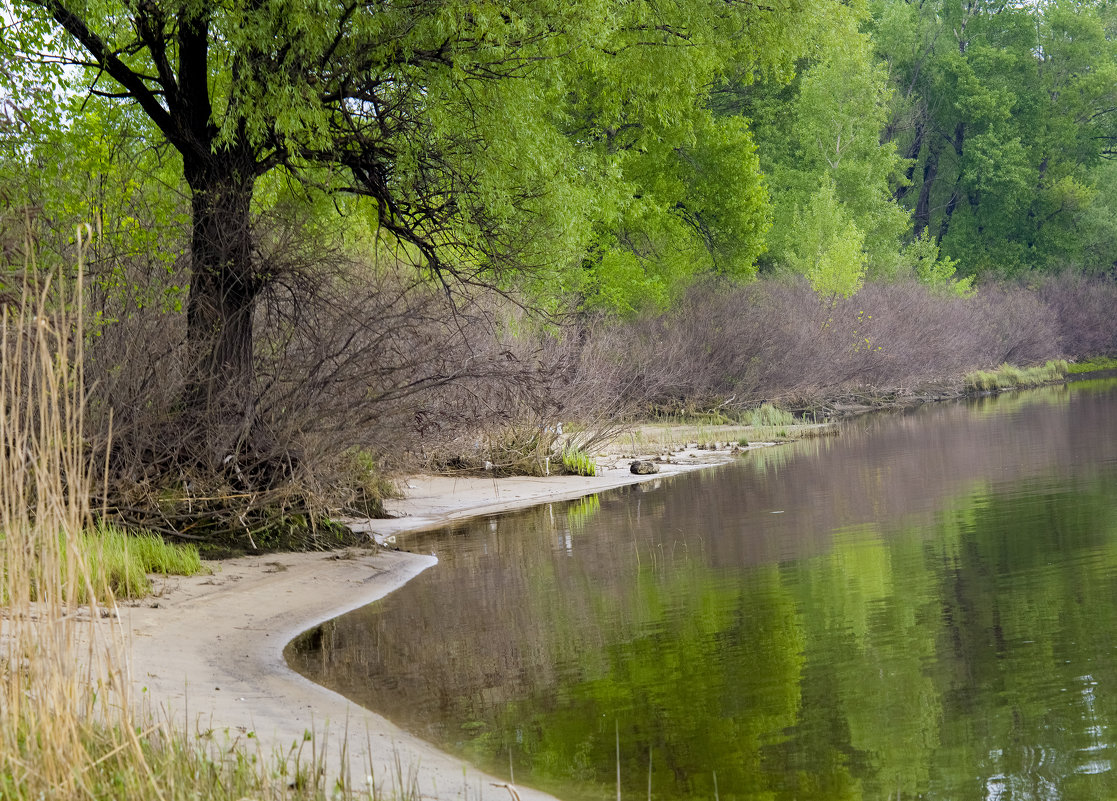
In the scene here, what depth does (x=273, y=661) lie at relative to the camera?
9.08m

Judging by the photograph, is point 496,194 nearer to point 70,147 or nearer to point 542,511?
point 70,147

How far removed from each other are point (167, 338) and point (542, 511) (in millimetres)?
7041

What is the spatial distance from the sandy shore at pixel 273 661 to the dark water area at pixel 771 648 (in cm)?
28

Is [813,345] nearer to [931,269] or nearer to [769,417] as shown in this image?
[769,417]

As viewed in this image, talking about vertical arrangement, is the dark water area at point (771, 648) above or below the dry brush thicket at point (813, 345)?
below

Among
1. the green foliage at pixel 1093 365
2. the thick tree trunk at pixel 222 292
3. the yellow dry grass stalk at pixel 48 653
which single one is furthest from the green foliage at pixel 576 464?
the green foliage at pixel 1093 365

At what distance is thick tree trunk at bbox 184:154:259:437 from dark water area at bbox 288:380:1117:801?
290cm

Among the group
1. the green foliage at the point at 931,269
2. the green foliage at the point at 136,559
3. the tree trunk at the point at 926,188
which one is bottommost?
the green foliage at the point at 136,559

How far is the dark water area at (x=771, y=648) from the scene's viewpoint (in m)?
6.40

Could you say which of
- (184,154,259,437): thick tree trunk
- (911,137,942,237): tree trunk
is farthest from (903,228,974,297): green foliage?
(184,154,259,437): thick tree trunk

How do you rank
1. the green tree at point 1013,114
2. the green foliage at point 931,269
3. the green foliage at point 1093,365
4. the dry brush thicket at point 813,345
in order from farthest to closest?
the green tree at point 1013,114, the green foliage at point 1093,365, the green foliage at point 931,269, the dry brush thicket at point 813,345

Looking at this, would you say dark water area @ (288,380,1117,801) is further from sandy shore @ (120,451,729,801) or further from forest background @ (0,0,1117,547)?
forest background @ (0,0,1117,547)

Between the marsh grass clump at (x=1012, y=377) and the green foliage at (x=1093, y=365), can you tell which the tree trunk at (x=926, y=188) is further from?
the marsh grass clump at (x=1012, y=377)

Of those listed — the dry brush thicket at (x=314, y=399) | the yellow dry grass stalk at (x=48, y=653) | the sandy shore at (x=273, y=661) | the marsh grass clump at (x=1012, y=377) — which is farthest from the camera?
the marsh grass clump at (x=1012, y=377)
